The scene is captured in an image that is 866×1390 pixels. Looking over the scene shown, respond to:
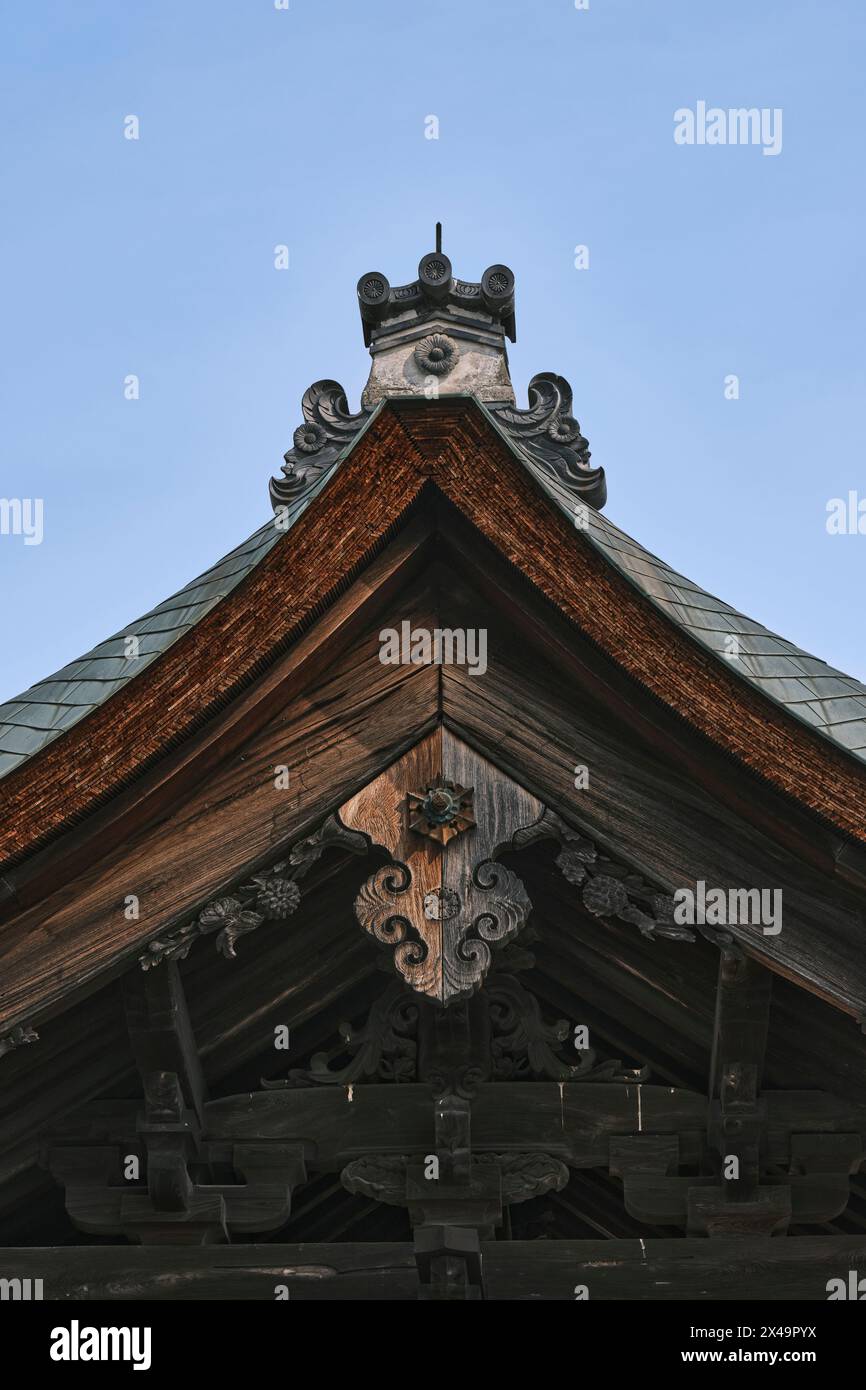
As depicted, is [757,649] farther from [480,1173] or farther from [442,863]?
[480,1173]

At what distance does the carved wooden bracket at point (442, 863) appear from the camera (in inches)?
236

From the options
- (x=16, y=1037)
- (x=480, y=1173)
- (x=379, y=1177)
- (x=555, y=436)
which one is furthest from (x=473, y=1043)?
(x=555, y=436)

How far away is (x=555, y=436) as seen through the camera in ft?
26.5

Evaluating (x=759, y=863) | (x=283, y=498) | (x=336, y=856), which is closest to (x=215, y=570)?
(x=283, y=498)

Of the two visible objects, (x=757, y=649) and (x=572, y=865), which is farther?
(x=757, y=649)

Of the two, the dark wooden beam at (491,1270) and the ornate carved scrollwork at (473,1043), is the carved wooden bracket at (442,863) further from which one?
the dark wooden beam at (491,1270)

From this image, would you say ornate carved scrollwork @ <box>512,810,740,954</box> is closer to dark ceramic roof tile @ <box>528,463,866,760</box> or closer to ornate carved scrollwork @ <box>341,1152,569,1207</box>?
ornate carved scrollwork @ <box>341,1152,569,1207</box>

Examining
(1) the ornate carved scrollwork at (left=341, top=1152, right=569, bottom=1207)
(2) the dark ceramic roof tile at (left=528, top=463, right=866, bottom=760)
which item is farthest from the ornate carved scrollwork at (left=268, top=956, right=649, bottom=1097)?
(2) the dark ceramic roof tile at (left=528, top=463, right=866, bottom=760)

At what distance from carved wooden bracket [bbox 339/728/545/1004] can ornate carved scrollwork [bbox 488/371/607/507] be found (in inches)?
77.5

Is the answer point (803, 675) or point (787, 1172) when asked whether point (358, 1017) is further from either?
point (803, 675)

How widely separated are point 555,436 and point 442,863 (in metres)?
2.58

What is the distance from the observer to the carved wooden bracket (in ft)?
19.6

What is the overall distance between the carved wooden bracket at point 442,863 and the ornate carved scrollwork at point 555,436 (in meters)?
1.97

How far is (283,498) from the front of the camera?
834 centimetres
